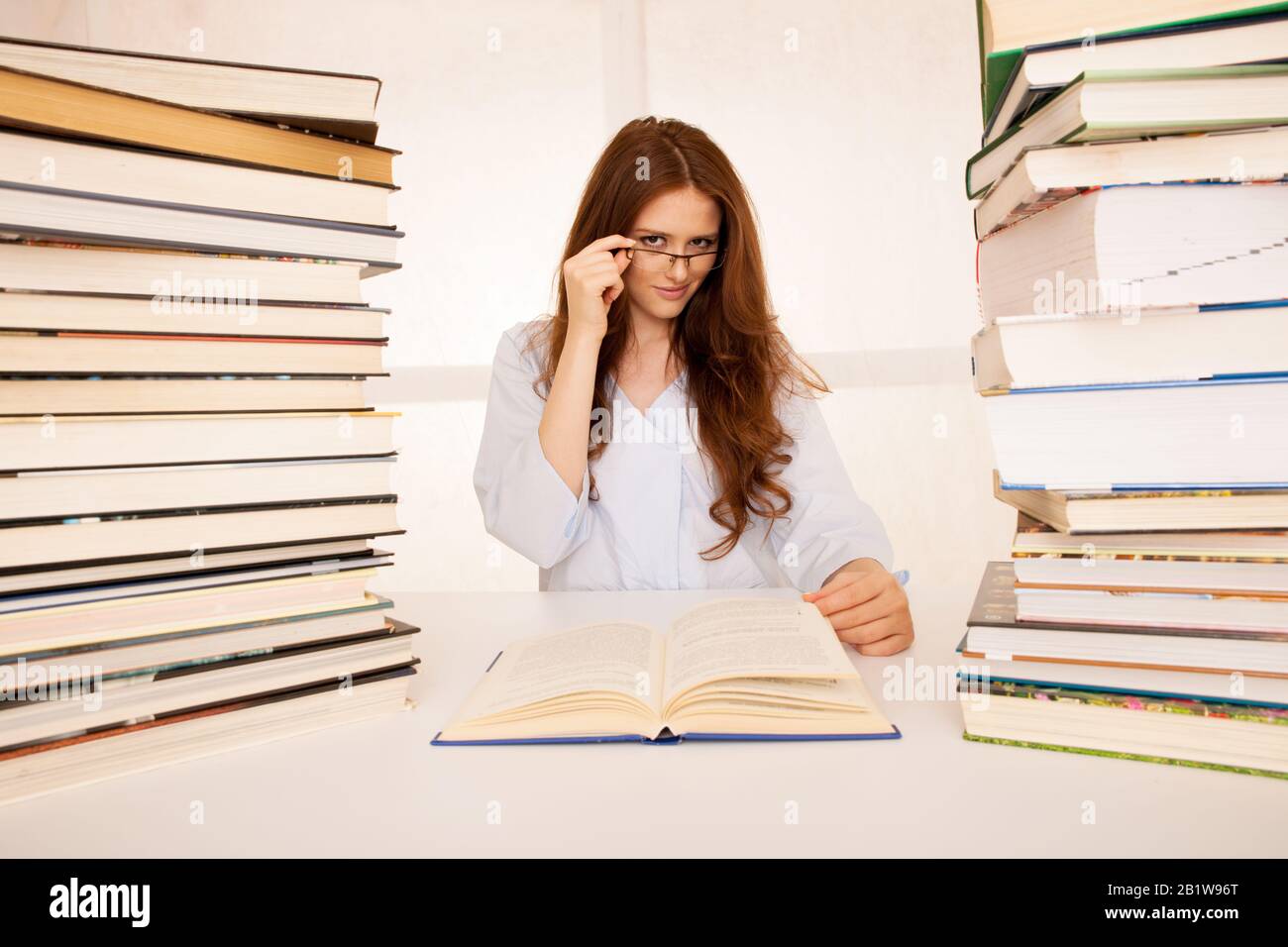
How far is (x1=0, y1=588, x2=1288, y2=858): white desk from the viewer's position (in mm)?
642

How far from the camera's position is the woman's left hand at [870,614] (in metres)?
1.11

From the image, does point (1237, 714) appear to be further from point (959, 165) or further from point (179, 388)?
point (959, 165)

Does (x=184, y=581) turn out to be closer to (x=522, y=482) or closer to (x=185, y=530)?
(x=185, y=530)

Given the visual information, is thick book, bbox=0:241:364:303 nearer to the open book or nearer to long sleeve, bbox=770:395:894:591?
the open book

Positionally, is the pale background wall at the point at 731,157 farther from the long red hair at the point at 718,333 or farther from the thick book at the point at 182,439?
the thick book at the point at 182,439

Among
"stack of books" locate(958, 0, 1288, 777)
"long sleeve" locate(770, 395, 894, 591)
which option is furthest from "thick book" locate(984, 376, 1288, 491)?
"long sleeve" locate(770, 395, 894, 591)

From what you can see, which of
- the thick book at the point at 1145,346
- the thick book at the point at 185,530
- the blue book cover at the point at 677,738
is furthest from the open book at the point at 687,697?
the thick book at the point at 1145,346

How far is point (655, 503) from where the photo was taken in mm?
1906

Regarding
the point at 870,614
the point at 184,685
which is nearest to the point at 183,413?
the point at 184,685

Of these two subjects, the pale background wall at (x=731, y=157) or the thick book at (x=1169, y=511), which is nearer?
the thick book at (x=1169, y=511)

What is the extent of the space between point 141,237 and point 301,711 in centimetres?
46

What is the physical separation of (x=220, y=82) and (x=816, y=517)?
50.9 inches

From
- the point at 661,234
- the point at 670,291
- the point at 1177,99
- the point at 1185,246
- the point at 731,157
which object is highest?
the point at 731,157

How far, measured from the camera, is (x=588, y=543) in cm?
192
